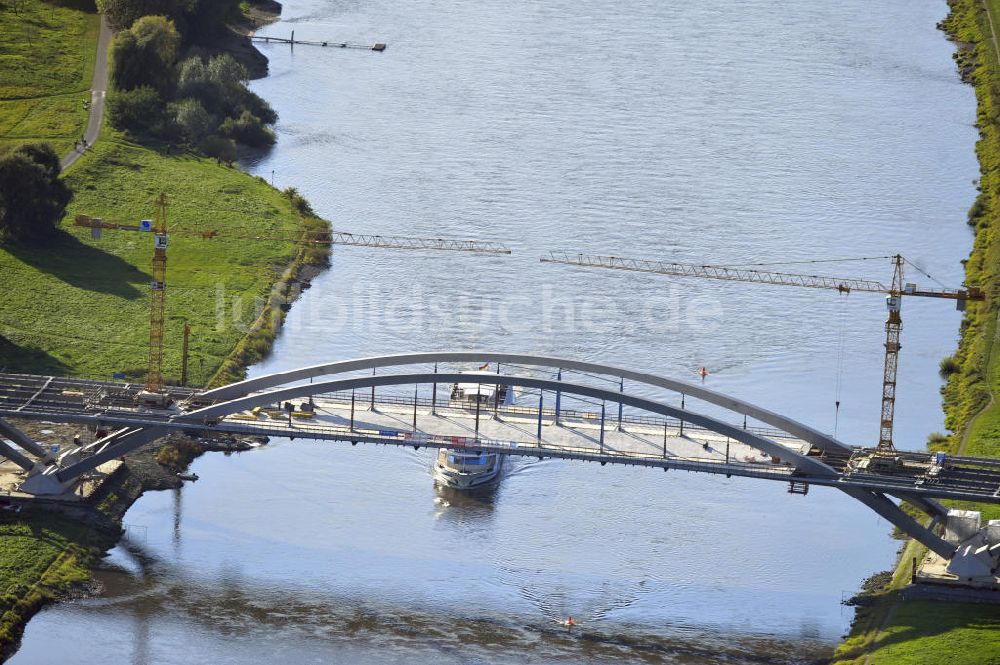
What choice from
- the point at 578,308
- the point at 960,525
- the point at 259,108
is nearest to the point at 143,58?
the point at 259,108

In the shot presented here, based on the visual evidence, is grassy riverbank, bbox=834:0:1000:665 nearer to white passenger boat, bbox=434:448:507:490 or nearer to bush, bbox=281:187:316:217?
white passenger boat, bbox=434:448:507:490

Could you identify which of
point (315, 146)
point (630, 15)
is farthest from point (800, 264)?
point (630, 15)

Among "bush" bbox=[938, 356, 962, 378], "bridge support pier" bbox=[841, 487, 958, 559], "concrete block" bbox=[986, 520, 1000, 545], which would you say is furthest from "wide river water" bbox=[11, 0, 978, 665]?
"concrete block" bbox=[986, 520, 1000, 545]

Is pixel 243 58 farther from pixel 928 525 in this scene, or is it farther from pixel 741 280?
pixel 928 525

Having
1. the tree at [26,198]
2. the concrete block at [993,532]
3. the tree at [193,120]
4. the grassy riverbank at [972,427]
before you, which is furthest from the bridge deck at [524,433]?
the tree at [193,120]

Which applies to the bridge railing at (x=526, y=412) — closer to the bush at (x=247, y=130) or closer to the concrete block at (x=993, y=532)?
the concrete block at (x=993, y=532)

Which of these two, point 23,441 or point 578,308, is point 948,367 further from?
point 23,441
